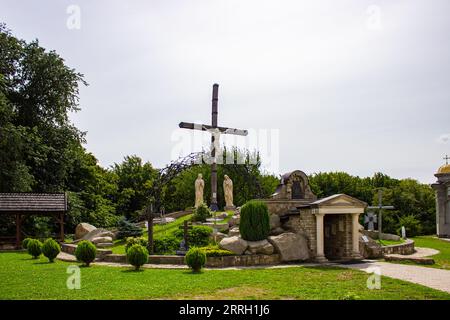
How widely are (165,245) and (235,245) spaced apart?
5727 mm

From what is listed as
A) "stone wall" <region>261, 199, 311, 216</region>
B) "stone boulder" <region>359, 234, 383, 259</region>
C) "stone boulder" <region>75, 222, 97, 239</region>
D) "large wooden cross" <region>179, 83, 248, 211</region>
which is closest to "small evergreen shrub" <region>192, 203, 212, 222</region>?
"large wooden cross" <region>179, 83, 248, 211</region>

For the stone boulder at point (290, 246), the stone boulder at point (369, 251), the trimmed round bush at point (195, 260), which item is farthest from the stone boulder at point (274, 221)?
the trimmed round bush at point (195, 260)

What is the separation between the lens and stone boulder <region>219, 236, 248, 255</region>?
787 inches

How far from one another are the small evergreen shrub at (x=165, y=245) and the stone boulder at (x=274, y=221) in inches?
228

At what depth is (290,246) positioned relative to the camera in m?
20.4

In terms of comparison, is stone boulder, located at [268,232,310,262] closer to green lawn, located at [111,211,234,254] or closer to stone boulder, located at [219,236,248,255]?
stone boulder, located at [219,236,248,255]

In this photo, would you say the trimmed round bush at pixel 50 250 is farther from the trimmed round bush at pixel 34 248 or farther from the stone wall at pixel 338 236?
the stone wall at pixel 338 236

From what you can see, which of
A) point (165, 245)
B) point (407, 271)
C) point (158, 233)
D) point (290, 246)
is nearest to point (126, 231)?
point (158, 233)

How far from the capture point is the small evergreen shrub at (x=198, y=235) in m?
25.3

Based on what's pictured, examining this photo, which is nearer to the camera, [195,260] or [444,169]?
[195,260]

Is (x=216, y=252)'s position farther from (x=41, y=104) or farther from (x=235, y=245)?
(x=41, y=104)

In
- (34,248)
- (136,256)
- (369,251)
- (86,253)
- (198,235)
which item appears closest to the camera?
(136,256)
